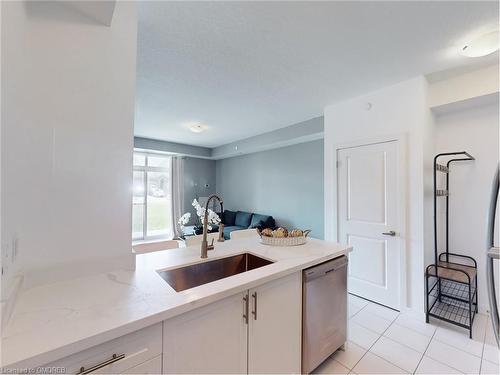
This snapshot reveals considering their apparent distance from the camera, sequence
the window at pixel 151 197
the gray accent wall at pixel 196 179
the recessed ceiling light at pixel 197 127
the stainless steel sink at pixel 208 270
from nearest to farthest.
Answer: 1. the stainless steel sink at pixel 208 270
2. the recessed ceiling light at pixel 197 127
3. the window at pixel 151 197
4. the gray accent wall at pixel 196 179

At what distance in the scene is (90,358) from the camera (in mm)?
753

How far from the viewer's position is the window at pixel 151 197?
5879 mm

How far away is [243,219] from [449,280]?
4.02 m

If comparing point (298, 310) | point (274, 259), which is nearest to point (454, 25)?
point (274, 259)

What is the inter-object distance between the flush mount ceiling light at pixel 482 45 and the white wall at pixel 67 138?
2573 millimetres

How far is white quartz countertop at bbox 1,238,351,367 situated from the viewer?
682 mm

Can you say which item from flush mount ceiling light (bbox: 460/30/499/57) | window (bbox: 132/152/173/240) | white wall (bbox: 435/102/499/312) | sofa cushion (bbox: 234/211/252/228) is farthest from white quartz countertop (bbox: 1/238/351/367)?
window (bbox: 132/152/173/240)

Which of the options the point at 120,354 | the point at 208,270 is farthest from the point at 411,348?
the point at 120,354

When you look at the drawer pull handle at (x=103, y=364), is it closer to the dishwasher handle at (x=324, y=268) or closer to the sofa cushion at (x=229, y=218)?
the dishwasher handle at (x=324, y=268)

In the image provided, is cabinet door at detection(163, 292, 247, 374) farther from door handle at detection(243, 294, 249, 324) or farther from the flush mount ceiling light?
the flush mount ceiling light

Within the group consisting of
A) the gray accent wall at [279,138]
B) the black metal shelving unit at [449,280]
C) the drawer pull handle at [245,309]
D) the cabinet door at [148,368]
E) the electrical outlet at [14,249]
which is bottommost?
the black metal shelving unit at [449,280]

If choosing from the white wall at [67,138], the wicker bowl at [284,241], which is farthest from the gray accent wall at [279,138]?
the white wall at [67,138]

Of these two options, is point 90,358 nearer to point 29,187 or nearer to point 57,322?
point 57,322

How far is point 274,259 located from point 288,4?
1.75m
